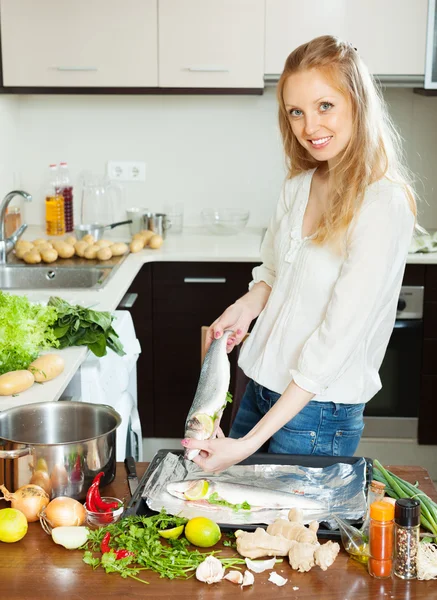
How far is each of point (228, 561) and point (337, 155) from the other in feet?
2.83

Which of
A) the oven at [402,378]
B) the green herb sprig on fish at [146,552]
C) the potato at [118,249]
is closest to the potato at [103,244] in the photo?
the potato at [118,249]

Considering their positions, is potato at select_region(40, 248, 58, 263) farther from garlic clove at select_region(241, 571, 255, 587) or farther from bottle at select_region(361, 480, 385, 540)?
garlic clove at select_region(241, 571, 255, 587)

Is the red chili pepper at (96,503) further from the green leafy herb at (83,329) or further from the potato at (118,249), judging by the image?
the potato at (118,249)

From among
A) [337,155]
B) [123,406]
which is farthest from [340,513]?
[123,406]

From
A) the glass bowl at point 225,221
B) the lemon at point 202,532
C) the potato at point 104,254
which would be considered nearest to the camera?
the lemon at point 202,532

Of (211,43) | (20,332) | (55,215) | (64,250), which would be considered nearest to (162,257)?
(64,250)

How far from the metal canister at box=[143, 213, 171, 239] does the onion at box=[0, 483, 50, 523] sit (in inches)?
95.2

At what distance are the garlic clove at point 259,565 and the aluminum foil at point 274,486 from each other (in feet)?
0.34

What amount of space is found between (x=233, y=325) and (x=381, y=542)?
741 millimetres

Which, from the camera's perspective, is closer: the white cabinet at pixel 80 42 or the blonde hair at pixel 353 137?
the blonde hair at pixel 353 137

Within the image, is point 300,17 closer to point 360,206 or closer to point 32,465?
point 360,206

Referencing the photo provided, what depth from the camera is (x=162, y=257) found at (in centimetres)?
348

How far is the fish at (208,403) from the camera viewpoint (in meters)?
1.43

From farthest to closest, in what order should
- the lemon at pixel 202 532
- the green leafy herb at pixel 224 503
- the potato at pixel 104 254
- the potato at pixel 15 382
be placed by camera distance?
the potato at pixel 104 254, the potato at pixel 15 382, the green leafy herb at pixel 224 503, the lemon at pixel 202 532
